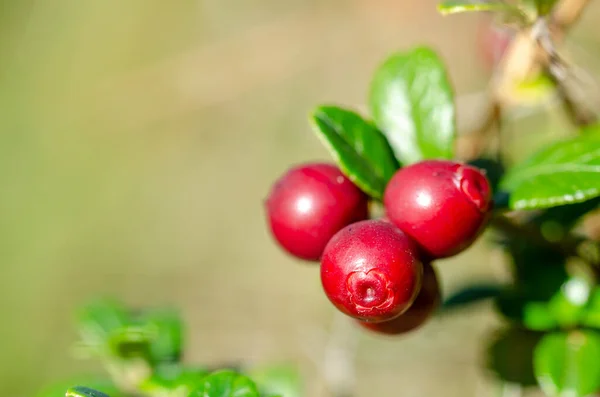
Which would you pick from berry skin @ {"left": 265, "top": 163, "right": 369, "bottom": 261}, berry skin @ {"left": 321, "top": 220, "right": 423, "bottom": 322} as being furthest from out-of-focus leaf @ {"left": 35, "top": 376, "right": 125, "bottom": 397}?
berry skin @ {"left": 321, "top": 220, "right": 423, "bottom": 322}

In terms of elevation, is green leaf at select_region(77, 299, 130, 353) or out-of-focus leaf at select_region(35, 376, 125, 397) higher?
green leaf at select_region(77, 299, 130, 353)

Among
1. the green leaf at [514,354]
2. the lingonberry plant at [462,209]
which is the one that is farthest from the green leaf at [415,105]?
the green leaf at [514,354]

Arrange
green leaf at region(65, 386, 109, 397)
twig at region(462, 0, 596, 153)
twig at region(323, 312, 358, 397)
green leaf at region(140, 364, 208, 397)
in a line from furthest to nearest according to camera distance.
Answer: twig at region(323, 312, 358, 397), twig at region(462, 0, 596, 153), green leaf at region(140, 364, 208, 397), green leaf at region(65, 386, 109, 397)

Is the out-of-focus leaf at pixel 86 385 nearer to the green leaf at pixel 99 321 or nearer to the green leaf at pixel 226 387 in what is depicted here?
the green leaf at pixel 99 321

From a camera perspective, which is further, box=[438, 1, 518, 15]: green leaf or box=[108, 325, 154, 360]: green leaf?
box=[108, 325, 154, 360]: green leaf

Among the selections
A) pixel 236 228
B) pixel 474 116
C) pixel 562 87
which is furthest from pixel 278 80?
pixel 562 87

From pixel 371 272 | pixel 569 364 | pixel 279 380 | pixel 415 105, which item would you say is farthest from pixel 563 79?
pixel 279 380

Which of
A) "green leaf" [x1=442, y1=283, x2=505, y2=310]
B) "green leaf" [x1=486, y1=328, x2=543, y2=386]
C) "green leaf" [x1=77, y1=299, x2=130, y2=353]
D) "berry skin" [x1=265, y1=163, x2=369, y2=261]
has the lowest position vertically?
"green leaf" [x1=486, y1=328, x2=543, y2=386]

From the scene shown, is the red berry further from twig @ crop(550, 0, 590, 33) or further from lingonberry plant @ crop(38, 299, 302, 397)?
twig @ crop(550, 0, 590, 33)
